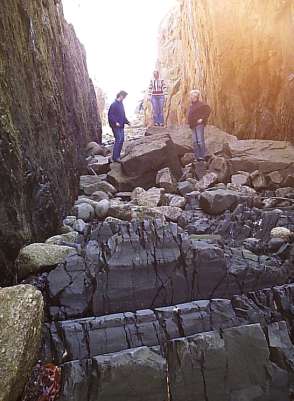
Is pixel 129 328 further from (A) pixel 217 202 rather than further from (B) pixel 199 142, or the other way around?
(B) pixel 199 142

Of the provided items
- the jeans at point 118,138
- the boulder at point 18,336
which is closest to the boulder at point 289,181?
the jeans at point 118,138

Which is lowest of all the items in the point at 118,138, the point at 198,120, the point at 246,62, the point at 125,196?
the point at 125,196

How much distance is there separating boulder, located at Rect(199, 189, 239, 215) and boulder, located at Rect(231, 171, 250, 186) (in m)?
1.39

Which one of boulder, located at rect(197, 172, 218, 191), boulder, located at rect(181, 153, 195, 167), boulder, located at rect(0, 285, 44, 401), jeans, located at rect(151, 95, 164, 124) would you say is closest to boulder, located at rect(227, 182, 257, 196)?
boulder, located at rect(197, 172, 218, 191)

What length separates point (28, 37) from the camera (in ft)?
16.0

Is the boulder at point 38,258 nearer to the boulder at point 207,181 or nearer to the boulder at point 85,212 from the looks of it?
the boulder at point 85,212

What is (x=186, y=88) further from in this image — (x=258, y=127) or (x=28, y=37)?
(x=28, y=37)

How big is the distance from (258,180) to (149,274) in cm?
477

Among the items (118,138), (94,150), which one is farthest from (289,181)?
(94,150)

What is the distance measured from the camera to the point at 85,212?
19.1 feet

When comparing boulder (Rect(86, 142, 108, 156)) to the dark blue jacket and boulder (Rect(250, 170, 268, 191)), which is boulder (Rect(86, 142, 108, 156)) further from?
boulder (Rect(250, 170, 268, 191))

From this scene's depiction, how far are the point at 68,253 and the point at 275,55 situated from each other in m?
7.71

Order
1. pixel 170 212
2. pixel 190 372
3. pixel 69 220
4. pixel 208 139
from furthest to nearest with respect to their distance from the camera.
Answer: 1. pixel 208 139
2. pixel 170 212
3. pixel 69 220
4. pixel 190 372

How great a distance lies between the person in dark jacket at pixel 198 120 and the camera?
8719mm
